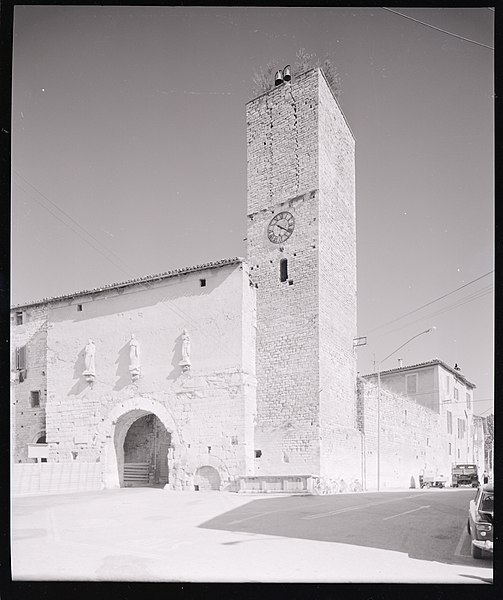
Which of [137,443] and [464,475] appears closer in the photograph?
[137,443]

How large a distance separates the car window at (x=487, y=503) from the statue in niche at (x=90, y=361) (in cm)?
1453

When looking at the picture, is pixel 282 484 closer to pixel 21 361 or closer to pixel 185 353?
pixel 185 353

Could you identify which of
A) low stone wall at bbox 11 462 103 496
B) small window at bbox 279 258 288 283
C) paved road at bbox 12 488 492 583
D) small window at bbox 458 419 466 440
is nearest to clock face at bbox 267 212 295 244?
small window at bbox 279 258 288 283

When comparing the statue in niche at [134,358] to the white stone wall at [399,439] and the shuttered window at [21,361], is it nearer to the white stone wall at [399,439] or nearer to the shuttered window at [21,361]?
the shuttered window at [21,361]

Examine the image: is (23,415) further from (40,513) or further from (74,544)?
(74,544)

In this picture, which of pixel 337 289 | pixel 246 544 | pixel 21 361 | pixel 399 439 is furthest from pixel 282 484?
pixel 21 361

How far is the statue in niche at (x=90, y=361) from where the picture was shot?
19891mm

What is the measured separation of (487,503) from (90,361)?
14758 millimetres

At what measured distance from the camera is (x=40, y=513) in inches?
477

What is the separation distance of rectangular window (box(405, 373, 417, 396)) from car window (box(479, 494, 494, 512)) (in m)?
19.1

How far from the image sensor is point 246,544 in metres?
8.75
